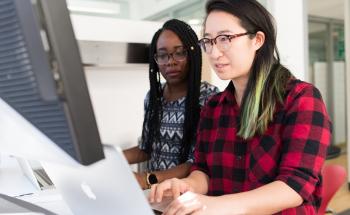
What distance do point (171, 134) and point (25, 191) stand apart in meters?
0.67

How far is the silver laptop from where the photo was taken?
1.31 ft

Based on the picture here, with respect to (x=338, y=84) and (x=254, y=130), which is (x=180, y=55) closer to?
(x=254, y=130)

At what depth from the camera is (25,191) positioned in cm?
99

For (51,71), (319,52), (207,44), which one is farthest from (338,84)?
(51,71)

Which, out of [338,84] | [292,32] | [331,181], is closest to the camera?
[331,181]

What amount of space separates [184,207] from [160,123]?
2.94ft

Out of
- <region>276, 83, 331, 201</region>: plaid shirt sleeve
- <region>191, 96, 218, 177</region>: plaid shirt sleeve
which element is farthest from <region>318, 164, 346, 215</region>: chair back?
<region>191, 96, 218, 177</region>: plaid shirt sleeve

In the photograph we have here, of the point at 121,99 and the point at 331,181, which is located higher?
the point at 121,99

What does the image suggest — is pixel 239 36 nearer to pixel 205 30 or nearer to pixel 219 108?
A: pixel 205 30

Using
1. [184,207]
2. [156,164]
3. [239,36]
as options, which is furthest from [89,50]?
[184,207]

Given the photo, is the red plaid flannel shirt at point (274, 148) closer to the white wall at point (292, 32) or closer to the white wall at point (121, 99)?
the white wall at point (121, 99)

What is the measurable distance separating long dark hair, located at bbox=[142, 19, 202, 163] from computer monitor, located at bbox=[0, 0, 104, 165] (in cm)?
111

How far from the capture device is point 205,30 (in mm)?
1081

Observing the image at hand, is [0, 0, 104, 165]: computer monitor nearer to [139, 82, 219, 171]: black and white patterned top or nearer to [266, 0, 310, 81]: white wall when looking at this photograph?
[139, 82, 219, 171]: black and white patterned top
